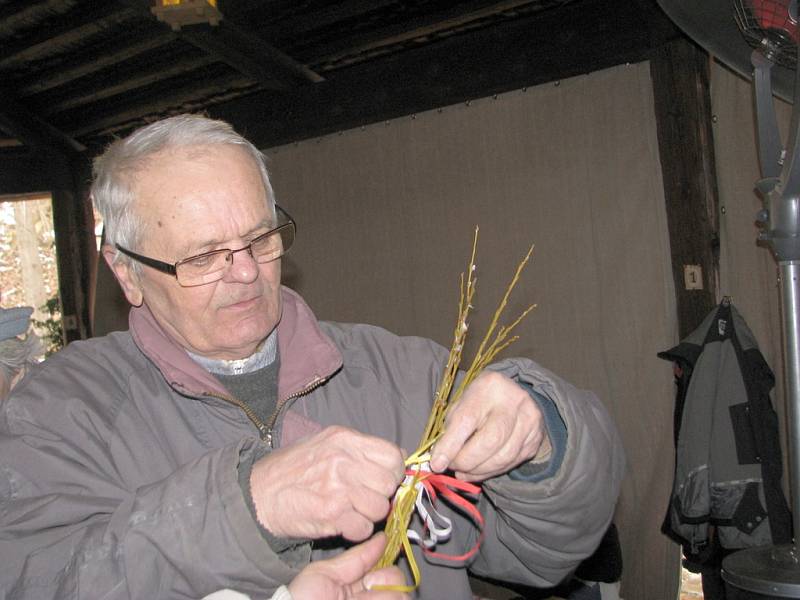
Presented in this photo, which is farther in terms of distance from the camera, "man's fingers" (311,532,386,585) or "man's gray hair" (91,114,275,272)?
"man's gray hair" (91,114,275,272)

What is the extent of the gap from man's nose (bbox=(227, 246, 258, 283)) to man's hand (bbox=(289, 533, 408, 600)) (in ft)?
1.83

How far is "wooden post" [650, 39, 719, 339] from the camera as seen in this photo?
347cm

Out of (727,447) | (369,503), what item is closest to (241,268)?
(369,503)

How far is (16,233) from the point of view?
8484 mm

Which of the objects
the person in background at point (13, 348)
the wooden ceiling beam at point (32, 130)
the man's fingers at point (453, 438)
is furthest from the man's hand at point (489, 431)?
the wooden ceiling beam at point (32, 130)

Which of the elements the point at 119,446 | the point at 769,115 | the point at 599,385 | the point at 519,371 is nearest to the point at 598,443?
the point at 519,371

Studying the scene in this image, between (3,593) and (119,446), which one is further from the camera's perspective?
(119,446)

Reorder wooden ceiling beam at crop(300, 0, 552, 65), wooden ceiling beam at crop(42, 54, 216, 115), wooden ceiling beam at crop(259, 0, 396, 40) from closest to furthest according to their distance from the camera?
wooden ceiling beam at crop(300, 0, 552, 65)
wooden ceiling beam at crop(259, 0, 396, 40)
wooden ceiling beam at crop(42, 54, 216, 115)

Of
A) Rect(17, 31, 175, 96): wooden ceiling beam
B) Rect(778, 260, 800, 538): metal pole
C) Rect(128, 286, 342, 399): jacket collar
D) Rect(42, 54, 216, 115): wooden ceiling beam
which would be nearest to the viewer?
Rect(128, 286, 342, 399): jacket collar

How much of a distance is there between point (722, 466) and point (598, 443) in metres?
2.07

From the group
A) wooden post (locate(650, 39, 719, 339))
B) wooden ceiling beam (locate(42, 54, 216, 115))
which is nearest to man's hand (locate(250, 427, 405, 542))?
wooden post (locate(650, 39, 719, 339))

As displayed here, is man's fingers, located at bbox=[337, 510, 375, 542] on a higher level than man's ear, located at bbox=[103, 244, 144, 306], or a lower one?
lower

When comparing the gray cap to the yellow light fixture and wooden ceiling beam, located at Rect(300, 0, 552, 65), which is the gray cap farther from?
wooden ceiling beam, located at Rect(300, 0, 552, 65)

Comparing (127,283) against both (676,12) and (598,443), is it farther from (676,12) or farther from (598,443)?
(676,12)
